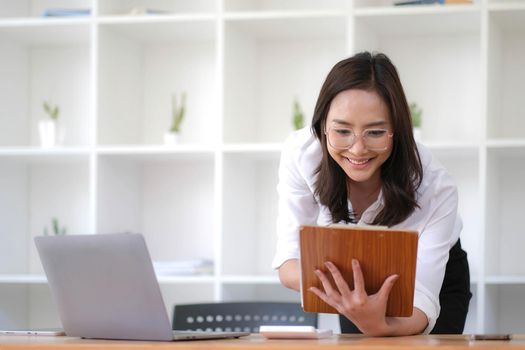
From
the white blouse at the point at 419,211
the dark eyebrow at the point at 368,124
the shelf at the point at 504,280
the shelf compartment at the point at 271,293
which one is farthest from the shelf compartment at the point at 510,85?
the dark eyebrow at the point at 368,124

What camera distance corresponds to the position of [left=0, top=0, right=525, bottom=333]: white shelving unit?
3.67 meters

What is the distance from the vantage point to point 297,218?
2.39 meters

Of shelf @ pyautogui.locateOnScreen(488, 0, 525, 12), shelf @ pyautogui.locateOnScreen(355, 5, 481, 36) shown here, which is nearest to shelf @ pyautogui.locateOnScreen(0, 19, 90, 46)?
shelf @ pyautogui.locateOnScreen(355, 5, 481, 36)

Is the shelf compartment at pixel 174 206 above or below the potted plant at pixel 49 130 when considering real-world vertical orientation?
below

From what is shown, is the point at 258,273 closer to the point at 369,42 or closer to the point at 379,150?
the point at 369,42

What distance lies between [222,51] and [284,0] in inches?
22.7

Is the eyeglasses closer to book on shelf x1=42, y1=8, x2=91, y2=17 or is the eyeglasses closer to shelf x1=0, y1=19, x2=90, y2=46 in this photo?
shelf x1=0, y1=19, x2=90, y2=46

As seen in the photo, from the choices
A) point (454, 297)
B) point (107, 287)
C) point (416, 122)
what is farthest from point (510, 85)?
point (107, 287)

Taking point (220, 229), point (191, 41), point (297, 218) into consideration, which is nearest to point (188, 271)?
point (220, 229)

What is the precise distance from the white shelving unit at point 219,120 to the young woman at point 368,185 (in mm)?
1262

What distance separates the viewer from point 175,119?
13.0 ft

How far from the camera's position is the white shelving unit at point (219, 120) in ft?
12.0

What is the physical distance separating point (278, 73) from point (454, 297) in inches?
72.2

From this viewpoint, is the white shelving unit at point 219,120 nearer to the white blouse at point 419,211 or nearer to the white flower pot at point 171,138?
the white flower pot at point 171,138
